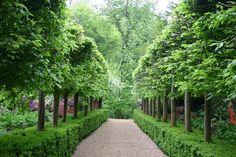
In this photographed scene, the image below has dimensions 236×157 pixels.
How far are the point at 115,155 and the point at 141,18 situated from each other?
126ft

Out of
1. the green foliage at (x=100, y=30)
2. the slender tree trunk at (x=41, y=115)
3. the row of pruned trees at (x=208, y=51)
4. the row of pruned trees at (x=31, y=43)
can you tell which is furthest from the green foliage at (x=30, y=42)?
the green foliage at (x=100, y=30)

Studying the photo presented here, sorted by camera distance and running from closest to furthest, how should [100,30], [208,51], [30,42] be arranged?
1. [30,42]
2. [208,51]
3. [100,30]

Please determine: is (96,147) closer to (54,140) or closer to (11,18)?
(54,140)

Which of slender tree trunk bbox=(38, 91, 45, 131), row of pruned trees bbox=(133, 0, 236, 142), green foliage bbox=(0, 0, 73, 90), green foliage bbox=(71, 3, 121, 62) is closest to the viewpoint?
row of pruned trees bbox=(133, 0, 236, 142)

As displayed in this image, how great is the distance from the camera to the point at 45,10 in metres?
5.55

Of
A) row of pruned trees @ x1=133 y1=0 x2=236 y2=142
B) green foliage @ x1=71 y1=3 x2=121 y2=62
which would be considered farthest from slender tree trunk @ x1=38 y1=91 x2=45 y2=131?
green foliage @ x1=71 y1=3 x2=121 y2=62

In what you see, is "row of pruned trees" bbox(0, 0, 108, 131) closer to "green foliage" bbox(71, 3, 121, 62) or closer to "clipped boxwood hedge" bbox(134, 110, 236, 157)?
"clipped boxwood hedge" bbox(134, 110, 236, 157)

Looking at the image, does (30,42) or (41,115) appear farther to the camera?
(41,115)

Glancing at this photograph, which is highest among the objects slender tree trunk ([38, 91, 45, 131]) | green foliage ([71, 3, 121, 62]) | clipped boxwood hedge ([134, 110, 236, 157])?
green foliage ([71, 3, 121, 62])

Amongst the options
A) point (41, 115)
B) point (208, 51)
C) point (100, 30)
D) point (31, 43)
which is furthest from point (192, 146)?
point (100, 30)

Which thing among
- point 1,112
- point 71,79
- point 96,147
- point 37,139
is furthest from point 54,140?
point 1,112

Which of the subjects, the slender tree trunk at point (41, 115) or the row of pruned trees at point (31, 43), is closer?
the row of pruned trees at point (31, 43)

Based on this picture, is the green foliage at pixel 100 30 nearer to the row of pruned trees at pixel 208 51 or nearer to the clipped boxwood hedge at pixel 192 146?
the clipped boxwood hedge at pixel 192 146

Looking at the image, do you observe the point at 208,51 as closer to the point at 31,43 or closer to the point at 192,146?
the point at 192,146
